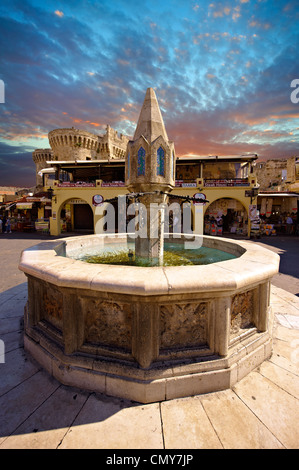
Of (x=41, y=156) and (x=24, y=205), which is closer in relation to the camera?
(x=24, y=205)

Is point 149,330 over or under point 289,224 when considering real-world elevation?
under

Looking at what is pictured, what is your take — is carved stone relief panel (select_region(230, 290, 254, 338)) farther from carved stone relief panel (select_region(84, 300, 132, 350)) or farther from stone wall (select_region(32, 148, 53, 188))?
stone wall (select_region(32, 148, 53, 188))

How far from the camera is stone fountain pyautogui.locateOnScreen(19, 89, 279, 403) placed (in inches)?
82.5

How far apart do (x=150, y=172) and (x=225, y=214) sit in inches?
730

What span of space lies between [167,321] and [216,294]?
585 mm

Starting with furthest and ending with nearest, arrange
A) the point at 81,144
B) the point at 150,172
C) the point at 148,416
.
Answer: the point at 81,144 < the point at 150,172 < the point at 148,416

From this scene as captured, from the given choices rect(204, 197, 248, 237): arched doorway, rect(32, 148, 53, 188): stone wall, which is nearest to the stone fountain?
rect(204, 197, 248, 237): arched doorway

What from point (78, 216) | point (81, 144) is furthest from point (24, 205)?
point (81, 144)

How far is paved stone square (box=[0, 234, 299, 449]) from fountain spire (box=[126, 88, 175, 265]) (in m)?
2.60

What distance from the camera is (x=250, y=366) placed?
2.51 metres

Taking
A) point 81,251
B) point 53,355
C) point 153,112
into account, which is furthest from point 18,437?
point 153,112

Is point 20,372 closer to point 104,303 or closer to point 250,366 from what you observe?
point 104,303

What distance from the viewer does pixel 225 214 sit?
21219 millimetres

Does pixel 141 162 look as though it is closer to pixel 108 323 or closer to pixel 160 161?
pixel 160 161
